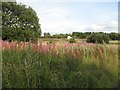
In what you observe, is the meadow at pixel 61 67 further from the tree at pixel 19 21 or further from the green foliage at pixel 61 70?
the tree at pixel 19 21

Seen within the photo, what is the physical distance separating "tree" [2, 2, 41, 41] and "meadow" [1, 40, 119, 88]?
102 ft

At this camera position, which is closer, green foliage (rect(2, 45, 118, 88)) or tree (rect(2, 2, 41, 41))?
green foliage (rect(2, 45, 118, 88))

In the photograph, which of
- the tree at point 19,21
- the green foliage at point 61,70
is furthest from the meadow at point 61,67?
Result: the tree at point 19,21

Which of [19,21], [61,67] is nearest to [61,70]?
[61,67]

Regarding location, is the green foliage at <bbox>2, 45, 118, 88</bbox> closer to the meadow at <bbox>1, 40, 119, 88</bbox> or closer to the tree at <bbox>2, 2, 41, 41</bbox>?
the meadow at <bbox>1, 40, 119, 88</bbox>

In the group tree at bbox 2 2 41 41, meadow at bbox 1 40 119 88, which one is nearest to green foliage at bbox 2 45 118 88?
meadow at bbox 1 40 119 88

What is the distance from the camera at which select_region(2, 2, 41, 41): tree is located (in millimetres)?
37406

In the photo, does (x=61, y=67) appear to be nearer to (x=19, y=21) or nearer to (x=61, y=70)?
(x=61, y=70)

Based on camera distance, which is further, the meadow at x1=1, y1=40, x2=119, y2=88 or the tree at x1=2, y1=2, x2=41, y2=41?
the tree at x1=2, y1=2, x2=41, y2=41

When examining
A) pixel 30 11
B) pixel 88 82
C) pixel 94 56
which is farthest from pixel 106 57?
pixel 30 11

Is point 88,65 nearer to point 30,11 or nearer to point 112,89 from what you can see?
point 112,89

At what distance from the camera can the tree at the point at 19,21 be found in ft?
123

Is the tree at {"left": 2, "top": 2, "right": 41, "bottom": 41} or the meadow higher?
the tree at {"left": 2, "top": 2, "right": 41, "bottom": 41}

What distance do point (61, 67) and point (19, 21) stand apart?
1345 inches
